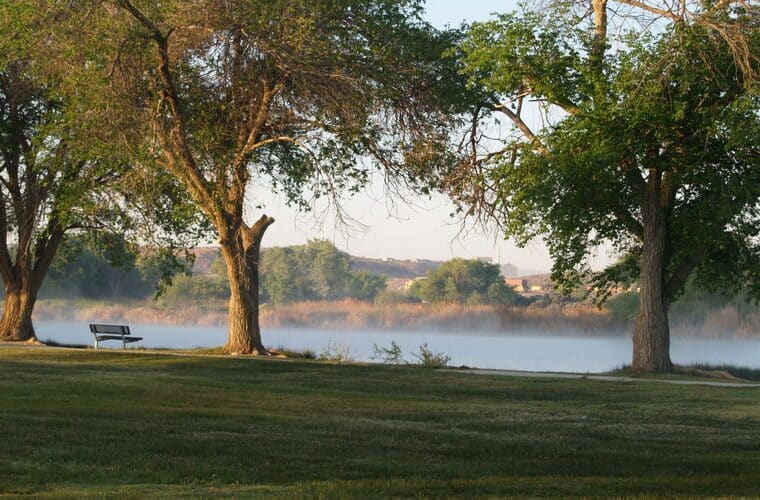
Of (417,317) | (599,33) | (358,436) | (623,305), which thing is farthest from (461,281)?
(358,436)

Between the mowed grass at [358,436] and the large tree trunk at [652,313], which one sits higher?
the large tree trunk at [652,313]

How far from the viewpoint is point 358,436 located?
11.8 metres

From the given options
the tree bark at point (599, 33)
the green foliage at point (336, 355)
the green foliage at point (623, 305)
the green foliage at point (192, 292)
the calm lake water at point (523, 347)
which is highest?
the tree bark at point (599, 33)

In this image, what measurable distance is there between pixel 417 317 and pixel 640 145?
4461 centimetres

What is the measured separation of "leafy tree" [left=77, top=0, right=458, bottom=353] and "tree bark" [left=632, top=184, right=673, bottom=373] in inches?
215

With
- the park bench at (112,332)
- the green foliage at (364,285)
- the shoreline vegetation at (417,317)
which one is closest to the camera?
the park bench at (112,332)

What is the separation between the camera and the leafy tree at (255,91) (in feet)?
74.4

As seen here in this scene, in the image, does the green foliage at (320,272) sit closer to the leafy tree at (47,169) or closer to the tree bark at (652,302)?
the leafy tree at (47,169)

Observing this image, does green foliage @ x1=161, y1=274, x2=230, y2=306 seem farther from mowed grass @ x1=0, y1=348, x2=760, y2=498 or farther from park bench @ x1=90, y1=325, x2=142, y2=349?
mowed grass @ x1=0, y1=348, x2=760, y2=498

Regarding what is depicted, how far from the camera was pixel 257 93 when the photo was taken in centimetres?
2495

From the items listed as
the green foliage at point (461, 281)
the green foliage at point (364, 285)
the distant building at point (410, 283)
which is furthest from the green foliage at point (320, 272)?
the green foliage at point (461, 281)

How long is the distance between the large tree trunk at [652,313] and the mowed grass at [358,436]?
4980 mm

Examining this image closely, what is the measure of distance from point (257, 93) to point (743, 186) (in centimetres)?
1119

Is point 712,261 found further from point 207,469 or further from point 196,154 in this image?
point 207,469
